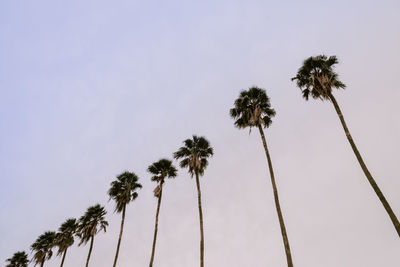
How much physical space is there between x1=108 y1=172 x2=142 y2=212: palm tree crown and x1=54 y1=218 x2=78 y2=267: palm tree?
11.7 m

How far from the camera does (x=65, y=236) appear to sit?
44.4 metres

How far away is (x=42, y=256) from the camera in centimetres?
4525

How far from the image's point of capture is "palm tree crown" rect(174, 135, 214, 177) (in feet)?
105

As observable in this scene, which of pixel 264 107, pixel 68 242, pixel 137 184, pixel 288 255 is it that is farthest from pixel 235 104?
pixel 68 242

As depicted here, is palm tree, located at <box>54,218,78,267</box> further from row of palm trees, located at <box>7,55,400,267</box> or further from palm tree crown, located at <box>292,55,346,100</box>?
palm tree crown, located at <box>292,55,346,100</box>

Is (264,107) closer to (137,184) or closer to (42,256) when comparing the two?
(137,184)

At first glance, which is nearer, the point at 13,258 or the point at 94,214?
the point at 94,214

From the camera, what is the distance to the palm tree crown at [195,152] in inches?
1257

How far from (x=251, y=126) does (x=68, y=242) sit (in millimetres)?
36039

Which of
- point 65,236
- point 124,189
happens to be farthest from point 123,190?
point 65,236

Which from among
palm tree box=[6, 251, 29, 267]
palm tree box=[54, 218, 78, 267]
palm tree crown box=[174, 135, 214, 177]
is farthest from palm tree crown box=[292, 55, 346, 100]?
palm tree box=[6, 251, 29, 267]

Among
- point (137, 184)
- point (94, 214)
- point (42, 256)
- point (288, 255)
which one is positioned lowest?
point (288, 255)

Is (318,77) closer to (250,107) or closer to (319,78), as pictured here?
(319,78)

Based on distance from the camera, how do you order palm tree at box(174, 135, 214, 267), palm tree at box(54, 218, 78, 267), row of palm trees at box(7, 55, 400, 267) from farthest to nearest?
1. palm tree at box(54, 218, 78, 267)
2. palm tree at box(174, 135, 214, 267)
3. row of palm trees at box(7, 55, 400, 267)
